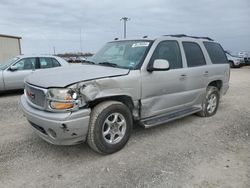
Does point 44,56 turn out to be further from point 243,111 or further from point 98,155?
point 243,111

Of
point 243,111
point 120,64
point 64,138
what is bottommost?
point 243,111

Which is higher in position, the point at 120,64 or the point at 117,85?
the point at 120,64

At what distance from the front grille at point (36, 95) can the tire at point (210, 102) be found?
12.3 feet

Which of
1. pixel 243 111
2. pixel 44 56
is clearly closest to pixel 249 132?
pixel 243 111

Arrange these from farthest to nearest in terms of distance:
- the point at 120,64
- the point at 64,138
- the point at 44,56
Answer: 1. the point at 44,56
2. the point at 120,64
3. the point at 64,138

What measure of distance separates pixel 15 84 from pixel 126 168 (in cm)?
663

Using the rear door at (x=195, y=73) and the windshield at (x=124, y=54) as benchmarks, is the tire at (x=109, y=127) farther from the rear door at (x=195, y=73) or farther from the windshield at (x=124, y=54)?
the rear door at (x=195, y=73)

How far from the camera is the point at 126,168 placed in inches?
134

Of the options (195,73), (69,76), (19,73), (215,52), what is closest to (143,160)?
(69,76)

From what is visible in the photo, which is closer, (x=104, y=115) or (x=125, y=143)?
(x=104, y=115)

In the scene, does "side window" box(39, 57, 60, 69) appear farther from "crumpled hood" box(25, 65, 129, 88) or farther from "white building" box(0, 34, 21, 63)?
"white building" box(0, 34, 21, 63)

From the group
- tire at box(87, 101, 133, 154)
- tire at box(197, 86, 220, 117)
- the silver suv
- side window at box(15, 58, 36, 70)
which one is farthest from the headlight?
side window at box(15, 58, 36, 70)

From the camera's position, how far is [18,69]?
28.5 feet

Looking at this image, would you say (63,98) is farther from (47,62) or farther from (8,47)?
(8,47)
